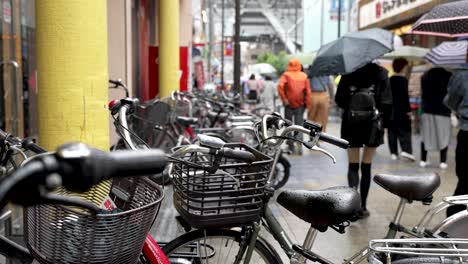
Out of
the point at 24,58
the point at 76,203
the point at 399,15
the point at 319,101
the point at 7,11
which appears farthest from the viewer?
the point at 399,15

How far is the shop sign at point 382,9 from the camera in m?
18.1

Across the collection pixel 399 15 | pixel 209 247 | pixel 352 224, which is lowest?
pixel 352 224

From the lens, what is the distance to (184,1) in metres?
16.0

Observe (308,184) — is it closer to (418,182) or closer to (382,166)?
(382,166)

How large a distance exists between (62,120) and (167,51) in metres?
7.16

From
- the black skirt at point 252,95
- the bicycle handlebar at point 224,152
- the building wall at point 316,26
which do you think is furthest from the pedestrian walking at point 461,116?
the building wall at point 316,26

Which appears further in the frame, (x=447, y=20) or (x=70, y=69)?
(x=447, y=20)

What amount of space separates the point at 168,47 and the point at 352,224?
5557mm

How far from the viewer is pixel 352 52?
6375mm

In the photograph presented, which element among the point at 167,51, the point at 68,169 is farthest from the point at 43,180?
the point at 167,51

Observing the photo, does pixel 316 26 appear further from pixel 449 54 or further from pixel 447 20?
pixel 447 20

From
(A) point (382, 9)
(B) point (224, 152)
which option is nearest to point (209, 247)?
(B) point (224, 152)

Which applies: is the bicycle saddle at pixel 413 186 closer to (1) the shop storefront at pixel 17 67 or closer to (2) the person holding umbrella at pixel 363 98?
(2) the person holding umbrella at pixel 363 98

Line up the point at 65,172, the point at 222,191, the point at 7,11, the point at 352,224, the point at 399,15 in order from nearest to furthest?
the point at 65,172, the point at 222,191, the point at 7,11, the point at 352,224, the point at 399,15
